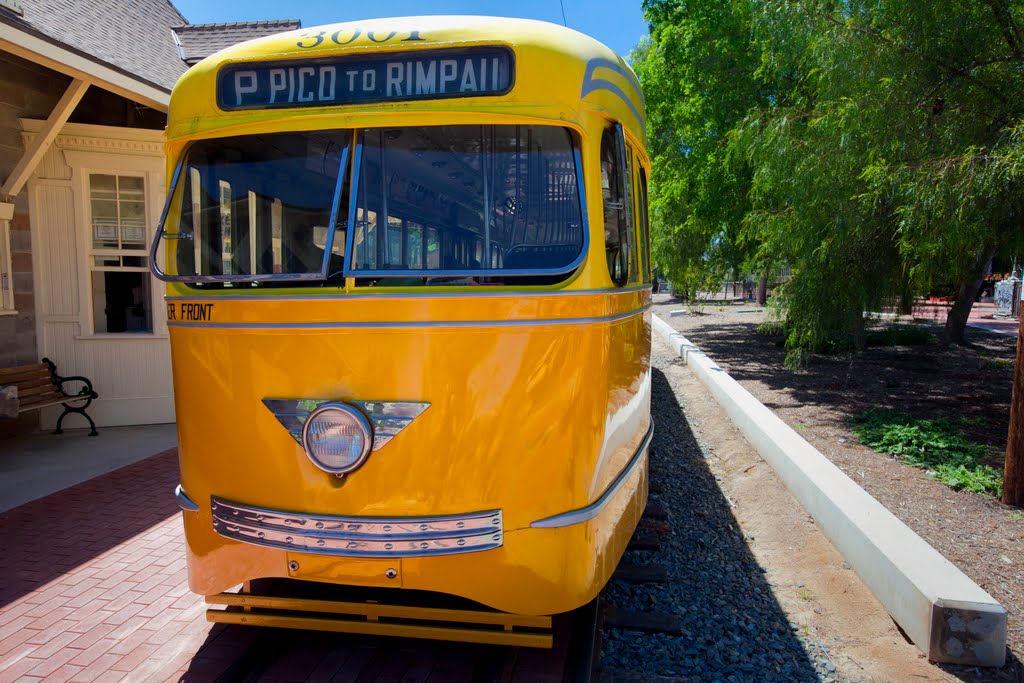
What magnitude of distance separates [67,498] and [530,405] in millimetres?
4960

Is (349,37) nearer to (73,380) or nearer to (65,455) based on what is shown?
(65,455)

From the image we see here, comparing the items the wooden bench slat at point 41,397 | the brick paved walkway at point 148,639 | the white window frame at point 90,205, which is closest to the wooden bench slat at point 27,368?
the wooden bench slat at point 41,397

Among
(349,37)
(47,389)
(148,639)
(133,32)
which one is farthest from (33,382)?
(349,37)

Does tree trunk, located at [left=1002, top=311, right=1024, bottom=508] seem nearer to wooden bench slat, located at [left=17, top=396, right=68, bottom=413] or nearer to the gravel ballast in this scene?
the gravel ballast

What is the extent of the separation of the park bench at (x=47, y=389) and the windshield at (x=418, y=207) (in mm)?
5461

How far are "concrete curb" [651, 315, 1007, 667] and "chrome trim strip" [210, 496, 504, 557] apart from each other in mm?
2358

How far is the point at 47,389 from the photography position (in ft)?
25.4

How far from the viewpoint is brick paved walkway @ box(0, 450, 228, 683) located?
11.6 ft

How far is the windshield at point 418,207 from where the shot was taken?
3037 millimetres

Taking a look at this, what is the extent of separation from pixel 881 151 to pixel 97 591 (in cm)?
883

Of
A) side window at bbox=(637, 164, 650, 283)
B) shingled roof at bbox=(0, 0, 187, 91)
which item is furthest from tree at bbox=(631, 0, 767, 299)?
shingled roof at bbox=(0, 0, 187, 91)

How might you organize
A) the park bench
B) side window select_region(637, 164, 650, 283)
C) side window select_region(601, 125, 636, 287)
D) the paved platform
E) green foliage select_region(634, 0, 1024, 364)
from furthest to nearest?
the park bench < green foliage select_region(634, 0, 1024, 364) < the paved platform < side window select_region(637, 164, 650, 283) < side window select_region(601, 125, 636, 287)

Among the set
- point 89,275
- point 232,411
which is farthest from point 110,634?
point 89,275

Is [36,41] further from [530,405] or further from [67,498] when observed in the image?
[530,405]
